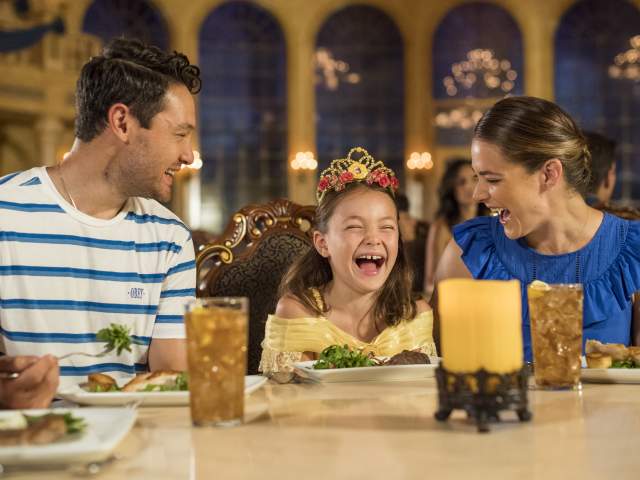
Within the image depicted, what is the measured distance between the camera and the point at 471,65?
15.5 metres

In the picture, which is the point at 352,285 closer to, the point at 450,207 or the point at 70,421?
the point at 70,421

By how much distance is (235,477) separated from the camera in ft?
3.43

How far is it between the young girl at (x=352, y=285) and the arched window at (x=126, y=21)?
12225mm

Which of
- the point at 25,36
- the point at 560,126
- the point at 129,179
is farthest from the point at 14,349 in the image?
the point at 25,36

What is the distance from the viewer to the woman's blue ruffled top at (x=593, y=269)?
8.73ft

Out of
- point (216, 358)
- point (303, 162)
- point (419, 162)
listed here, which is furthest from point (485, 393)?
point (419, 162)

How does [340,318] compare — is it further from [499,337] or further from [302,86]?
[302,86]

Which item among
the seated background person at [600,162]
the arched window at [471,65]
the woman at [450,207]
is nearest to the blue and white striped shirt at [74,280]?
the seated background person at [600,162]

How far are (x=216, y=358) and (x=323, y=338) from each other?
53.3 inches

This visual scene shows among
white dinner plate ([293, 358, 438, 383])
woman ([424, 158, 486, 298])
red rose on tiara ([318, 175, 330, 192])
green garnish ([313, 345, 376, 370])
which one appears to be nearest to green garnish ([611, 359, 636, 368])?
white dinner plate ([293, 358, 438, 383])

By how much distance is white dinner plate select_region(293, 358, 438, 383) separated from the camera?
175 cm

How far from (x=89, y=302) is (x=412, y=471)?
1.43 metres

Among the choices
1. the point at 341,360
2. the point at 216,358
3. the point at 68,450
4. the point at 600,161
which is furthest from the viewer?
the point at 600,161

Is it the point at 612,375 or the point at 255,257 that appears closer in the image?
the point at 612,375
